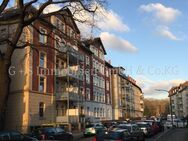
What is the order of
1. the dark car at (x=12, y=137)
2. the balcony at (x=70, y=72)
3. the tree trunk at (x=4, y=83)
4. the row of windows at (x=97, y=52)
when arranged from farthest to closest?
the row of windows at (x=97, y=52) < the balcony at (x=70, y=72) < the dark car at (x=12, y=137) < the tree trunk at (x=4, y=83)

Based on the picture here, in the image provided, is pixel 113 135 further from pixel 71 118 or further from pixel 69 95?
pixel 71 118

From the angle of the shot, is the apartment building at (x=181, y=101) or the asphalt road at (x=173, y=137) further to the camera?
the apartment building at (x=181, y=101)

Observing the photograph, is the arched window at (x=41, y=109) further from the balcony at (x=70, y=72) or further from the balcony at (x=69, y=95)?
the balcony at (x=70, y=72)

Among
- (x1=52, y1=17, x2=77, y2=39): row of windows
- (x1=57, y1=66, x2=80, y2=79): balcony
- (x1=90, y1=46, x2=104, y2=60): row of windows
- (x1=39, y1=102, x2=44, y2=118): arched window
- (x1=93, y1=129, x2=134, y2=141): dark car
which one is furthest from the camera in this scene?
(x1=90, y1=46, x2=104, y2=60): row of windows

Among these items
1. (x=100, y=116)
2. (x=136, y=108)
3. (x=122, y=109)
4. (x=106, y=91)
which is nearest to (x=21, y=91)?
(x=100, y=116)

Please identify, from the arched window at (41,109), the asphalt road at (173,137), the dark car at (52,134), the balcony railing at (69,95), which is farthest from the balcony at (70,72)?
the dark car at (52,134)

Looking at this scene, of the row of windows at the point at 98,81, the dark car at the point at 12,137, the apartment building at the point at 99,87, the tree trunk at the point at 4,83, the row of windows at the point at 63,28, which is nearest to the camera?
the tree trunk at the point at 4,83

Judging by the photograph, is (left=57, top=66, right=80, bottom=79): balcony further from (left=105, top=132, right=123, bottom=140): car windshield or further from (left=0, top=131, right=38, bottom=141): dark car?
(left=105, top=132, right=123, bottom=140): car windshield

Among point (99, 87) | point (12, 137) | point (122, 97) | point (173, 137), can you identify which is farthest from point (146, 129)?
point (122, 97)

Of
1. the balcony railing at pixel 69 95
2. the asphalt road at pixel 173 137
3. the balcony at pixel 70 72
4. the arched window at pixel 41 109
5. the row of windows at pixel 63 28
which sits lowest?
the asphalt road at pixel 173 137

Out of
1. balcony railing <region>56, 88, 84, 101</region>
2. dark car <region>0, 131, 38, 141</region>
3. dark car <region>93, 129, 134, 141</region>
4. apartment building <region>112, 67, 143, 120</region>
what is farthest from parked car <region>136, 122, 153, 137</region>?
apartment building <region>112, 67, 143, 120</region>

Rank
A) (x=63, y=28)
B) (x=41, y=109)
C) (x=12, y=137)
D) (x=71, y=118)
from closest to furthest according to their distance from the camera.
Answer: (x=12, y=137), (x=41, y=109), (x=63, y=28), (x=71, y=118)

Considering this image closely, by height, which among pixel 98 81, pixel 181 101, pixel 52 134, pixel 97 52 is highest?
pixel 97 52

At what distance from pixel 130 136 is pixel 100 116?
43.1 metres
